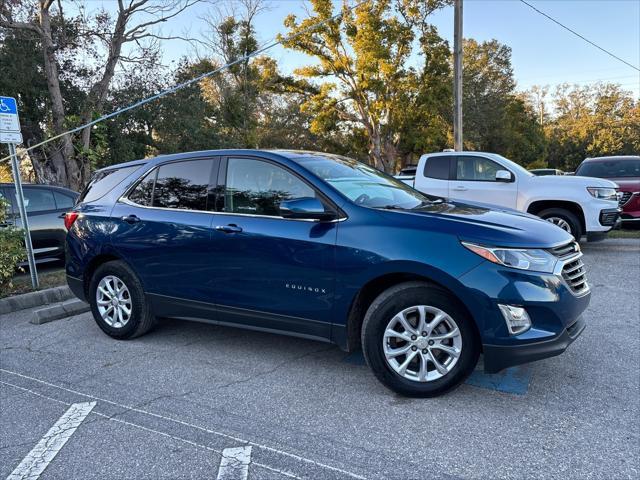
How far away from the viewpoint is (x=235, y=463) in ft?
8.79

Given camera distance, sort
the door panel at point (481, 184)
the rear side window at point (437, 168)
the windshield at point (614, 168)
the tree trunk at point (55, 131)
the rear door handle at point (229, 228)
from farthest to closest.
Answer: the tree trunk at point (55, 131)
the windshield at point (614, 168)
the rear side window at point (437, 168)
the door panel at point (481, 184)
the rear door handle at point (229, 228)

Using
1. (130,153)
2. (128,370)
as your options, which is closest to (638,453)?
(128,370)

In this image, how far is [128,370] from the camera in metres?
4.07

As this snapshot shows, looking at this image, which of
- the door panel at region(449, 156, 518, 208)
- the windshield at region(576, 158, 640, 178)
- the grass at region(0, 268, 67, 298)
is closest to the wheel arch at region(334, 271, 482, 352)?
the grass at region(0, 268, 67, 298)

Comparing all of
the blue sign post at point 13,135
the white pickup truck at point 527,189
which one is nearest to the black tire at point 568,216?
the white pickup truck at point 527,189

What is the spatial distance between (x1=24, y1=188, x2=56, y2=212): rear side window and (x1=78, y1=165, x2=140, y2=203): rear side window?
3.34 meters

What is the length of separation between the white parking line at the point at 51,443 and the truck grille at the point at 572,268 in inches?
131

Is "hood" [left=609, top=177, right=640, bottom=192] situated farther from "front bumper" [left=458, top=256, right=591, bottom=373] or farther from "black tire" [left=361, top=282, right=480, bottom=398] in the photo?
"black tire" [left=361, top=282, right=480, bottom=398]

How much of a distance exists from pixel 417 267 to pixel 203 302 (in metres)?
1.94

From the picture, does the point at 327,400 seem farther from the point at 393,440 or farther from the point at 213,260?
the point at 213,260

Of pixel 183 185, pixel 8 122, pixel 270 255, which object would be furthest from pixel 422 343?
pixel 8 122

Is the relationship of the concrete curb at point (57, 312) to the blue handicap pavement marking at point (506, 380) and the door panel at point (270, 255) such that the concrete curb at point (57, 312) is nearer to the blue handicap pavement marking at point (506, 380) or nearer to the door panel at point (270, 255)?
the door panel at point (270, 255)

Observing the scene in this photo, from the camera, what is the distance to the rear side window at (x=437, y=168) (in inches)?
361

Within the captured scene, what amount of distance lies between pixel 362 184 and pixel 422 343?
148cm
